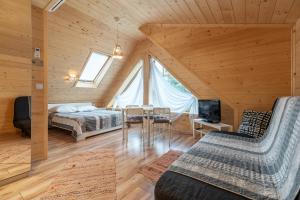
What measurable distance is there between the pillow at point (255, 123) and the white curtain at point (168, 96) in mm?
1641

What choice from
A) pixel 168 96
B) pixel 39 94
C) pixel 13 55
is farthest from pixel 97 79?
pixel 13 55

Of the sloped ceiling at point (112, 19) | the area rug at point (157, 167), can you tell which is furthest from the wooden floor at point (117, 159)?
the sloped ceiling at point (112, 19)

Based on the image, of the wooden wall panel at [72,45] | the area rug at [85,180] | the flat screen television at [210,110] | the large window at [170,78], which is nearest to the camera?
the area rug at [85,180]

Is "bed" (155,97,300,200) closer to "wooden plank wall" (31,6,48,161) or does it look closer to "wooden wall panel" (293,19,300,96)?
"wooden wall panel" (293,19,300,96)

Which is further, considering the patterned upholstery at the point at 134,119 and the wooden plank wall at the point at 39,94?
the patterned upholstery at the point at 134,119

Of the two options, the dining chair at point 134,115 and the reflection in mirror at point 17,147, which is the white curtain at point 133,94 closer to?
the dining chair at point 134,115

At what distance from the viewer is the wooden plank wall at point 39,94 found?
96.4 inches

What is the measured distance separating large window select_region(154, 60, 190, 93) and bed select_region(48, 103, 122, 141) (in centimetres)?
179

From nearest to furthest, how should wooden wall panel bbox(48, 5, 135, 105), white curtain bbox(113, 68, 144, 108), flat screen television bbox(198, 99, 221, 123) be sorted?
wooden wall panel bbox(48, 5, 135, 105), flat screen television bbox(198, 99, 221, 123), white curtain bbox(113, 68, 144, 108)

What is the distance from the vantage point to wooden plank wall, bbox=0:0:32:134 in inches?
78.2

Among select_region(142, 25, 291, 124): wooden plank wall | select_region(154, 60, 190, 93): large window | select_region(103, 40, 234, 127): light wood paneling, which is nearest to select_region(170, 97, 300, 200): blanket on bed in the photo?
select_region(142, 25, 291, 124): wooden plank wall

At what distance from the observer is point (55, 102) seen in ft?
15.3

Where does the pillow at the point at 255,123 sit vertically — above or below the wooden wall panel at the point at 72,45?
below

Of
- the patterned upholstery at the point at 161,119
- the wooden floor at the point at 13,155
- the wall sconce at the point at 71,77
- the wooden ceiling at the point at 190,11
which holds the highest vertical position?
the wooden ceiling at the point at 190,11
